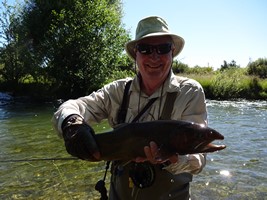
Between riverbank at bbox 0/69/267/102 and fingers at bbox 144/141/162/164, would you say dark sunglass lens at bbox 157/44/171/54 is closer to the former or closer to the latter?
fingers at bbox 144/141/162/164

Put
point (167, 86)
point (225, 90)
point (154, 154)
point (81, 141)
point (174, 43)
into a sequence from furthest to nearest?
point (225, 90) → point (174, 43) → point (167, 86) → point (81, 141) → point (154, 154)

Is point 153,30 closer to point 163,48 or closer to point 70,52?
point 163,48

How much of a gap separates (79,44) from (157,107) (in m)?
24.6

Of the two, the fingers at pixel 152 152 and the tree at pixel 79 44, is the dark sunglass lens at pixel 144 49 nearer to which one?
the fingers at pixel 152 152

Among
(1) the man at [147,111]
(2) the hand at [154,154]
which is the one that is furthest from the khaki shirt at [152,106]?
(2) the hand at [154,154]

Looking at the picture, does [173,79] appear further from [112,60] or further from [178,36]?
[112,60]

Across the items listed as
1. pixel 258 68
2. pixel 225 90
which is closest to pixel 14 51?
pixel 225 90

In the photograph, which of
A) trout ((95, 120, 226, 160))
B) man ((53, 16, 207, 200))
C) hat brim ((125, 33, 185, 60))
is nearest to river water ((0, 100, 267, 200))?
man ((53, 16, 207, 200))

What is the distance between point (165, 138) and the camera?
2697 mm

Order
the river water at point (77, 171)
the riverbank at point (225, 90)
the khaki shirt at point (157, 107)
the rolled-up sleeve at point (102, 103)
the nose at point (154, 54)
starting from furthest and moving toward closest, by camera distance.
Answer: the riverbank at point (225, 90), the river water at point (77, 171), the rolled-up sleeve at point (102, 103), the nose at point (154, 54), the khaki shirt at point (157, 107)

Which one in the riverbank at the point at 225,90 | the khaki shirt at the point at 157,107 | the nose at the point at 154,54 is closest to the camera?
Result: the khaki shirt at the point at 157,107

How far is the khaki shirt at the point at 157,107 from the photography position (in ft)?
9.57

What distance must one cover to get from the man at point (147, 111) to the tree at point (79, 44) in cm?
2370

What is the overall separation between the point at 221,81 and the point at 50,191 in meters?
22.4
